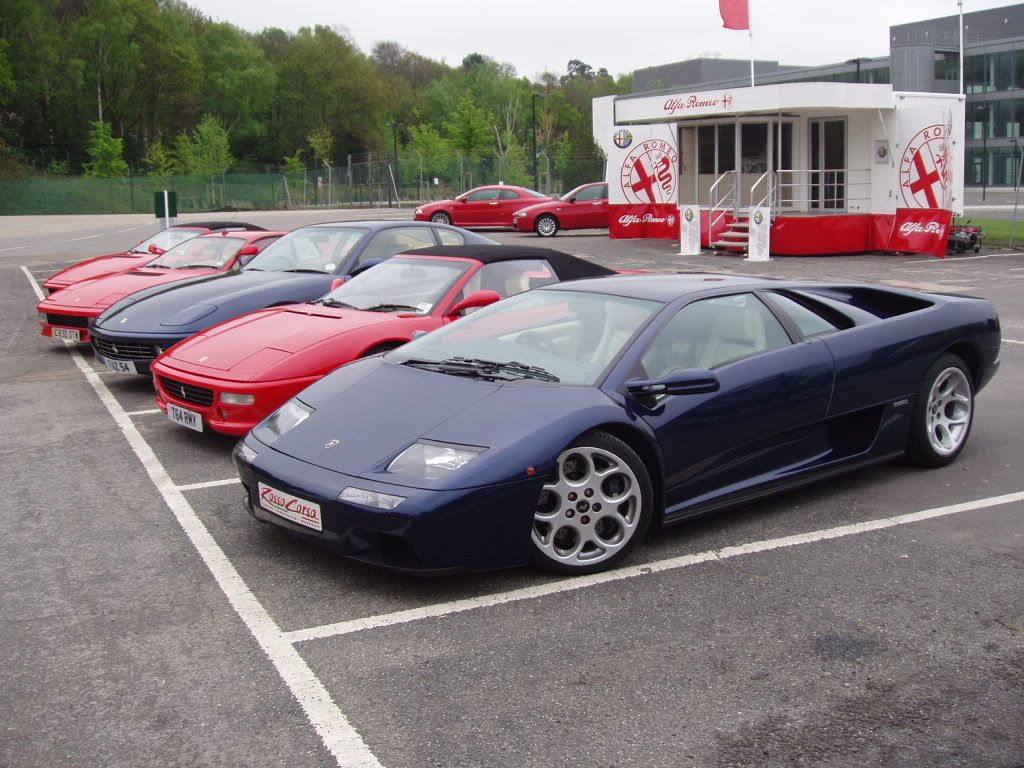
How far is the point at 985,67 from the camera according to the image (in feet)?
225

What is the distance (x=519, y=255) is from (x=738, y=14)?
20876 mm

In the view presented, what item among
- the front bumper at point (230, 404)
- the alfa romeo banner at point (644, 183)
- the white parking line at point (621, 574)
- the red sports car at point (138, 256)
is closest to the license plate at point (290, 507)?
the white parking line at point (621, 574)

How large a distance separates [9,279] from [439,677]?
20270mm

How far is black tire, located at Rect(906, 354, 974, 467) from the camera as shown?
6082 millimetres

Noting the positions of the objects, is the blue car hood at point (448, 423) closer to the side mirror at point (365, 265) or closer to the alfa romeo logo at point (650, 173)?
the side mirror at point (365, 265)

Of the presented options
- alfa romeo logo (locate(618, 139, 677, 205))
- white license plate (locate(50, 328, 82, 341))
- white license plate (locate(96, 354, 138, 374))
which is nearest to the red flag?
alfa romeo logo (locate(618, 139, 677, 205))

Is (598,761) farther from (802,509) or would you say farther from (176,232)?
(176,232)

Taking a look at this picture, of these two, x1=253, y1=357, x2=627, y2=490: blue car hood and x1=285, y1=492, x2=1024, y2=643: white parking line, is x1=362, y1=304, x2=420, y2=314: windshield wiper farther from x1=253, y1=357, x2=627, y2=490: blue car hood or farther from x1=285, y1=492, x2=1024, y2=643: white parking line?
x1=285, y1=492, x2=1024, y2=643: white parking line

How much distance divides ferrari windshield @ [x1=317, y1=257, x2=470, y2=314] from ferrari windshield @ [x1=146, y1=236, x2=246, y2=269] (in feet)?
13.3

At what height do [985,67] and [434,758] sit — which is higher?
[985,67]

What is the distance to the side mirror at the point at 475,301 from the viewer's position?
7113mm

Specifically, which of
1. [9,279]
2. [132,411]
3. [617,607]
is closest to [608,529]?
[617,607]

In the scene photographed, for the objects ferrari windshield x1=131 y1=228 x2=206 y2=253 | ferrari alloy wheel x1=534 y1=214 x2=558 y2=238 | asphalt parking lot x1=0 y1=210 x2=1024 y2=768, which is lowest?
asphalt parking lot x1=0 y1=210 x2=1024 y2=768

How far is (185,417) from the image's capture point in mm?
6934
